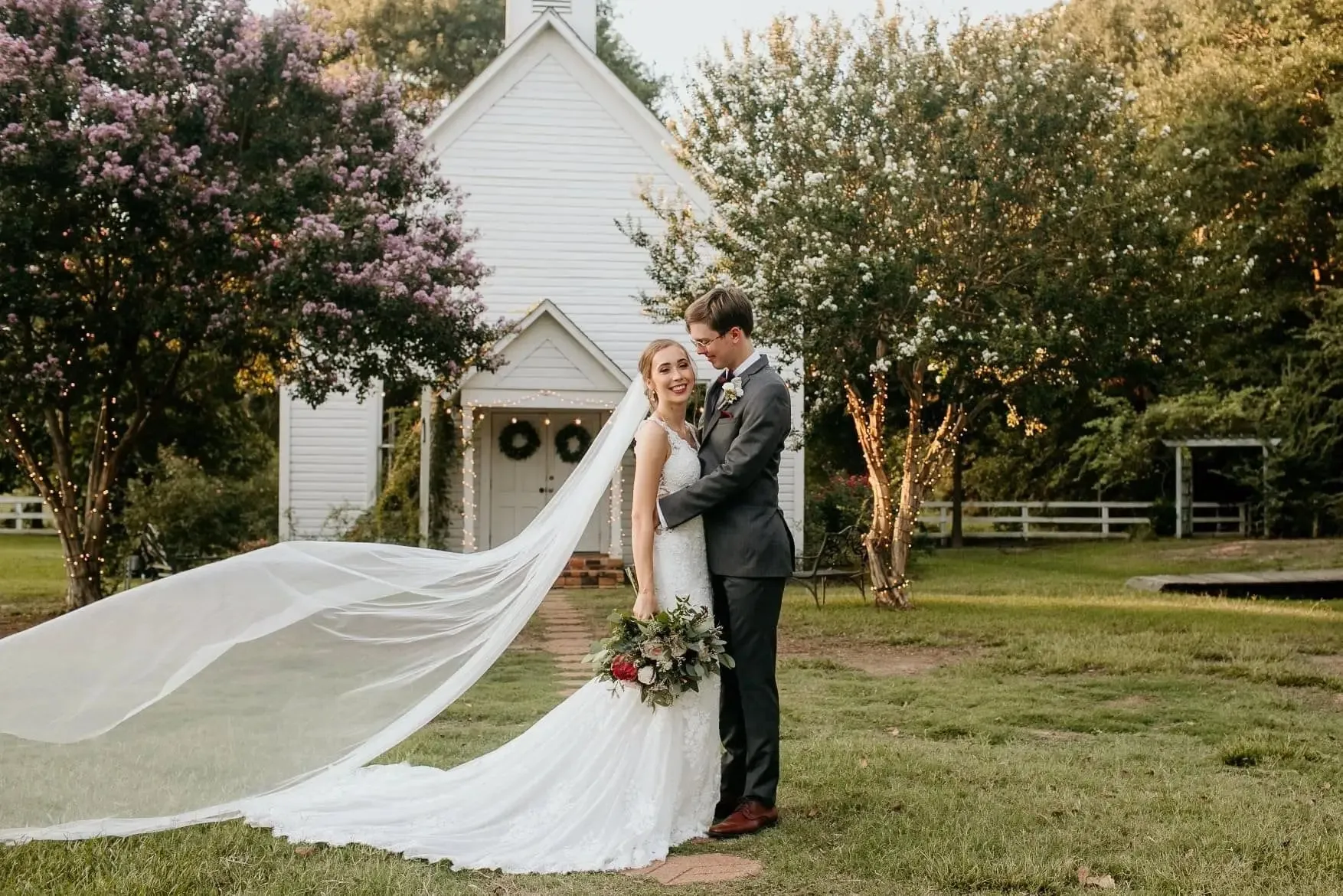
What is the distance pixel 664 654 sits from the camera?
5.19 m

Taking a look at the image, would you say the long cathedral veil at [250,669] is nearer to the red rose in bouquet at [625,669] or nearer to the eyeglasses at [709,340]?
the eyeglasses at [709,340]

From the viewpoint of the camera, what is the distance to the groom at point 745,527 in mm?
5355

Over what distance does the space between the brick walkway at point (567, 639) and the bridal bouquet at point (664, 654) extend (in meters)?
3.14

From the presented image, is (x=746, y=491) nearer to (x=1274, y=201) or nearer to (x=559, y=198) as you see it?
(x=559, y=198)

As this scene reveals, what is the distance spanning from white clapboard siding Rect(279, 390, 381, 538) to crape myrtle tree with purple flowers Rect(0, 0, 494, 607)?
15.5 ft

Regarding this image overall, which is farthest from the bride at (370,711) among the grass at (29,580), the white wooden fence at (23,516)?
the white wooden fence at (23,516)

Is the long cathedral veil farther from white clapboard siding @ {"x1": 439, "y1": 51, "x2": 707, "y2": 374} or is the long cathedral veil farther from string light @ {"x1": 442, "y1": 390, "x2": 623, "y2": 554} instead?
white clapboard siding @ {"x1": 439, "y1": 51, "x2": 707, "y2": 374}

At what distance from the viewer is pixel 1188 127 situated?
2628 cm

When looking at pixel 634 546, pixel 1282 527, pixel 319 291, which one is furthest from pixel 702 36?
pixel 1282 527

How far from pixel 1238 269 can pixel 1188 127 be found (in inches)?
455

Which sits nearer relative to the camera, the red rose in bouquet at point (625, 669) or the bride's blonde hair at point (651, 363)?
the red rose in bouquet at point (625, 669)

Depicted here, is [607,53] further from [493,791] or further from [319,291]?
[493,791]

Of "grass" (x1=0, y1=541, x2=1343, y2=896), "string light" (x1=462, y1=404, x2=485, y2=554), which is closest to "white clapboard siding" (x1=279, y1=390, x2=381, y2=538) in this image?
"string light" (x1=462, y1=404, x2=485, y2=554)

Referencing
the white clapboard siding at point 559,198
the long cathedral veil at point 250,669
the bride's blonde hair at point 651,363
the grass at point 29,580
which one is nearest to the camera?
the long cathedral veil at point 250,669
